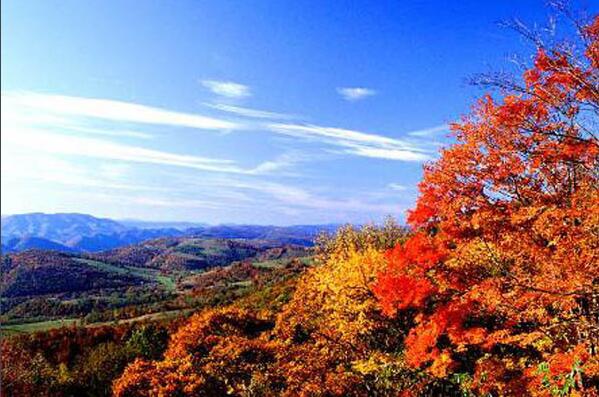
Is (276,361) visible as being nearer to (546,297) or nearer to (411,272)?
(411,272)

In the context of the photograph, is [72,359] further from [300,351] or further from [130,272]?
[130,272]

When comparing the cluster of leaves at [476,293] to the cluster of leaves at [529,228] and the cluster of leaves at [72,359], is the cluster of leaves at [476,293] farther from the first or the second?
the cluster of leaves at [72,359]

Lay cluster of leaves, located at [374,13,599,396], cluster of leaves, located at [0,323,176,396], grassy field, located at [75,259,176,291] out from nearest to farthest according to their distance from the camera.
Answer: cluster of leaves, located at [374,13,599,396], cluster of leaves, located at [0,323,176,396], grassy field, located at [75,259,176,291]

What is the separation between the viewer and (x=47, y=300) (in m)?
123

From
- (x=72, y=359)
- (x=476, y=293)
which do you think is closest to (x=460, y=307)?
(x=476, y=293)

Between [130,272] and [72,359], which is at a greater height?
[72,359]

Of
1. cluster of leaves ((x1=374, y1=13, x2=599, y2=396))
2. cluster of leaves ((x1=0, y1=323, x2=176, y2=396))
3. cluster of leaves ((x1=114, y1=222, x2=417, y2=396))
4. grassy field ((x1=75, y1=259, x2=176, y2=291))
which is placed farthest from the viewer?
grassy field ((x1=75, y1=259, x2=176, y2=291))

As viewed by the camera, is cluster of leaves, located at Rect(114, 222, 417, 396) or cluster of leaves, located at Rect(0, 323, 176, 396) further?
cluster of leaves, located at Rect(0, 323, 176, 396)

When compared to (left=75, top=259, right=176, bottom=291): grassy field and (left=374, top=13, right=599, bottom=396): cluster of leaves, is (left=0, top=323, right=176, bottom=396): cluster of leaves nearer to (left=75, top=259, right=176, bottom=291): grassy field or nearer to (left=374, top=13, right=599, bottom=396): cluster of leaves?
(left=374, top=13, right=599, bottom=396): cluster of leaves

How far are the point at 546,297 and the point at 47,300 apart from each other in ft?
414

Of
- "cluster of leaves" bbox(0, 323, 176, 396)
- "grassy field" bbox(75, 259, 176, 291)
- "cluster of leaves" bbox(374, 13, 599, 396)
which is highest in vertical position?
"cluster of leaves" bbox(374, 13, 599, 396)

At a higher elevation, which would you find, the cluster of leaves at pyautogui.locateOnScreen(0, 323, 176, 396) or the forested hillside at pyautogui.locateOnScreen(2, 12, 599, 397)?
the forested hillside at pyautogui.locateOnScreen(2, 12, 599, 397)

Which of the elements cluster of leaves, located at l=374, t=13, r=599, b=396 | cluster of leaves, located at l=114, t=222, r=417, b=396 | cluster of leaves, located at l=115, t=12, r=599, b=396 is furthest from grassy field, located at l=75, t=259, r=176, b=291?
cluster of leaves, located at l=374, t=13, r=599, b=396

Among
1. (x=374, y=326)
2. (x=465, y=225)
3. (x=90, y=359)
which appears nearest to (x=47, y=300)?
(x=90, y=359)
